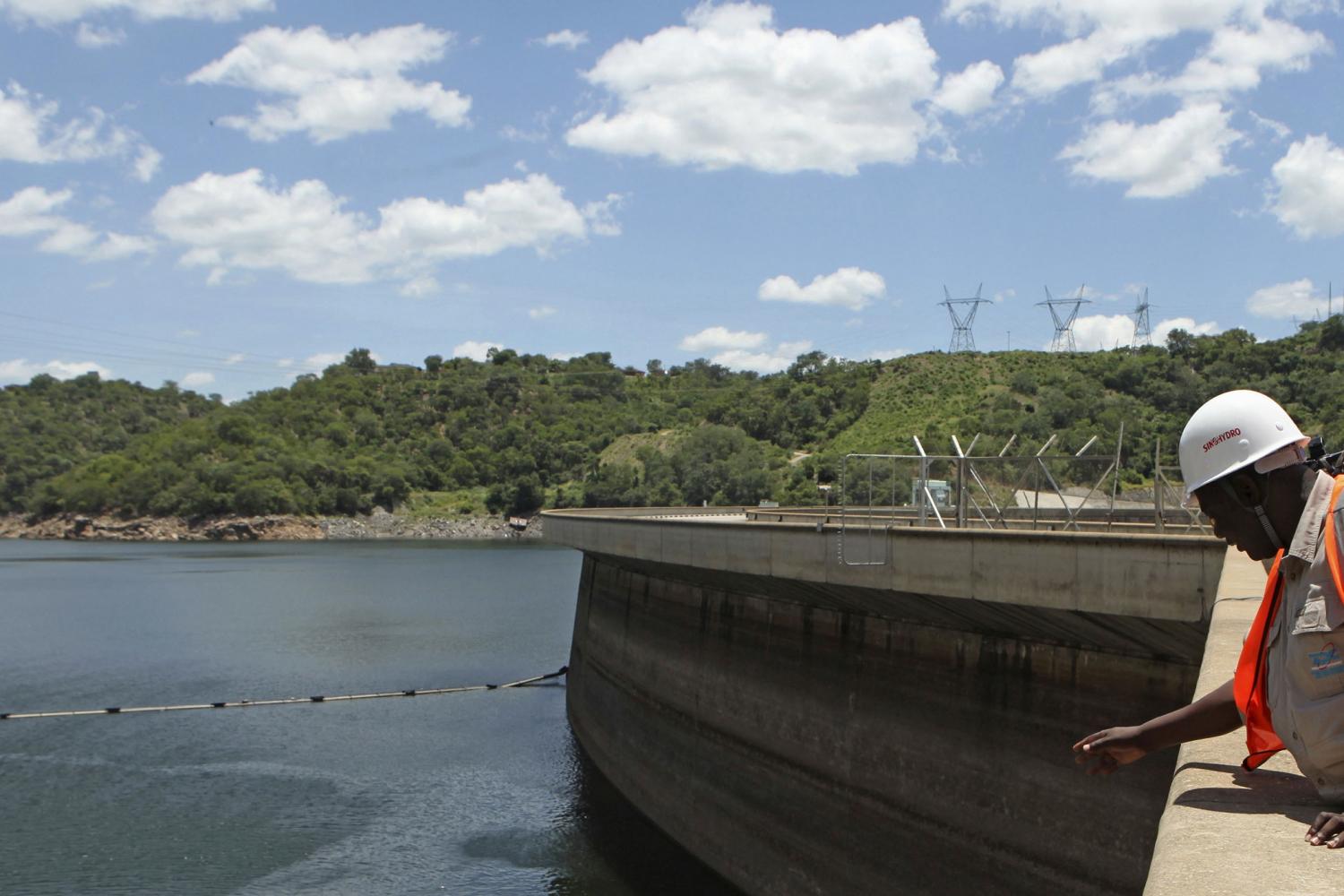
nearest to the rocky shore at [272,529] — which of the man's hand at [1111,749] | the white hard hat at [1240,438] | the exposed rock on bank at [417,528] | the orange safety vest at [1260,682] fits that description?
the exposed rock on bank at [417,528]

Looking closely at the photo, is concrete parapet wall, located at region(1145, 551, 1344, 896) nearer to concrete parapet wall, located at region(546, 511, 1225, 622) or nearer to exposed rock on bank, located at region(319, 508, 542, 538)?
concrete parapet wall, located at region(546, 511, 1225, 622)

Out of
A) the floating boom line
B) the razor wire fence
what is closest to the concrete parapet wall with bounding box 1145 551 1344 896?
the razor wire fence

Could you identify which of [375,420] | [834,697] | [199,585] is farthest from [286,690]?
[375,420]

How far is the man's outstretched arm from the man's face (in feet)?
1.91

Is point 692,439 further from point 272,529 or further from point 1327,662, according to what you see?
point 1327,662

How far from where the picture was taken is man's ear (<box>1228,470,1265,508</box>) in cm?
353

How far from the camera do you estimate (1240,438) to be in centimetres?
349

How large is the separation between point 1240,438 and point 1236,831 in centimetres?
115

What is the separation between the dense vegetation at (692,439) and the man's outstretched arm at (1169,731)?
68435 millimetres

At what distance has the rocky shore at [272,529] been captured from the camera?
474 ft

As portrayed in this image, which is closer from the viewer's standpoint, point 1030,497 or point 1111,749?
point 1111,749

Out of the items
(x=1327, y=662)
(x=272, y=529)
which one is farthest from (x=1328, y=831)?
(x=272, y=529)

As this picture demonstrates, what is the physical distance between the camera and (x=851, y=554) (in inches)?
597

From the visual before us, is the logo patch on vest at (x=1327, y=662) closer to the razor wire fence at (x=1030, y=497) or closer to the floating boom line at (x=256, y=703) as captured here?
the razor wire fence at (x=1030, y=497)
